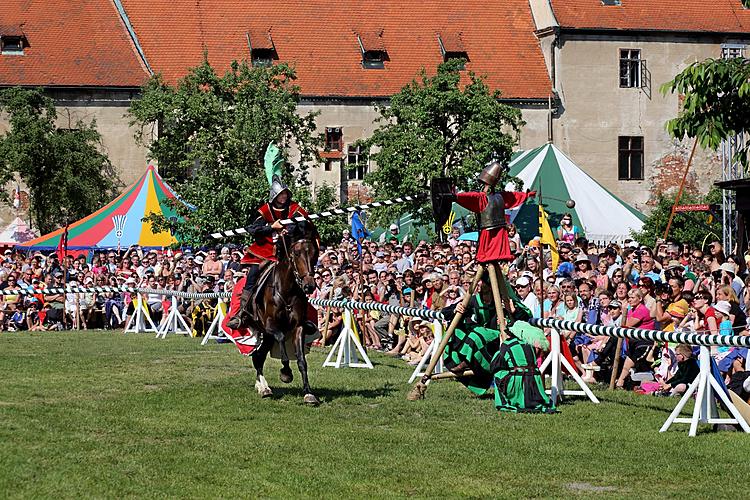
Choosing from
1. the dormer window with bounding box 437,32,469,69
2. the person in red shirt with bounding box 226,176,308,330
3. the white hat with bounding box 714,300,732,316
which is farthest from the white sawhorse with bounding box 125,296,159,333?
the dormer window with bounding box 437,32,469,69

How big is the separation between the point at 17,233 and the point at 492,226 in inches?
1638

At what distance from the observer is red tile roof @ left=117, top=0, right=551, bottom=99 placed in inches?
2266

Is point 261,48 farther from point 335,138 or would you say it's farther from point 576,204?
point 576,204

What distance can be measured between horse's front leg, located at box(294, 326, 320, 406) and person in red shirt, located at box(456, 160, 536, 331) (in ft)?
7.29

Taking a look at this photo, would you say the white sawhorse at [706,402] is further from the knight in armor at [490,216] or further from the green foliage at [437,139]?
the green foliage at [437,139]

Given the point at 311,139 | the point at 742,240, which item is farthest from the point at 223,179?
the point at 742,240

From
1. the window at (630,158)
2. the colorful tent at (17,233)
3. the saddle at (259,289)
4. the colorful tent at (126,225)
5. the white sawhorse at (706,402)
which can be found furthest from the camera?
the window at (630,158)

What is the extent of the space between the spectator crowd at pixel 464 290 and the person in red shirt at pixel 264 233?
308 cm

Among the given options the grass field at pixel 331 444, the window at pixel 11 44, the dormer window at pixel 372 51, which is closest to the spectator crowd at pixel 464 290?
the grass field at pixel 331 444

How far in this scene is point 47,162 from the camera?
50.6 meters

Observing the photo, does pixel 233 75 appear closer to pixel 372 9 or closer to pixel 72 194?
pixel 72 194

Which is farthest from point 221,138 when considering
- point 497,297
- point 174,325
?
point 497,297

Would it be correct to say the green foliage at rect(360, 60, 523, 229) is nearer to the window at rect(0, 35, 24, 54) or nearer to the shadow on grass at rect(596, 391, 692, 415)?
the window at rect(0, 35, 24, 54)

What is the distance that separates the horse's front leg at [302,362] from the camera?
14.3 meters
